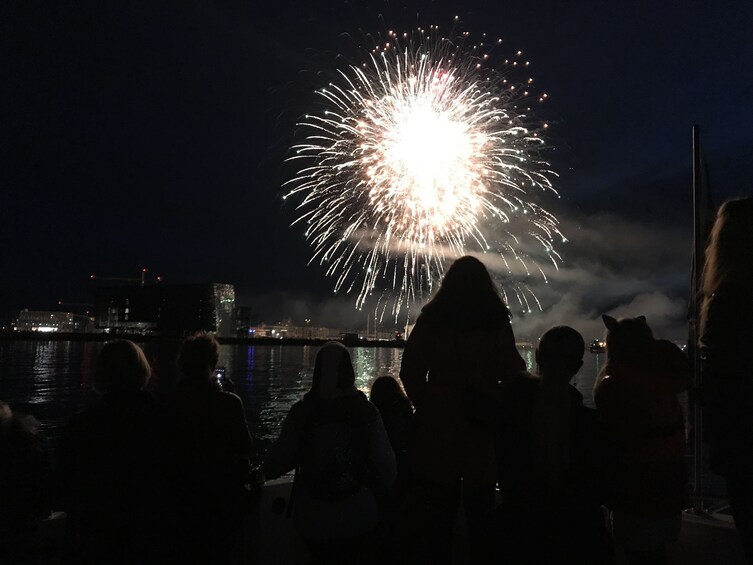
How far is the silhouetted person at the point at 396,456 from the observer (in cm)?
348

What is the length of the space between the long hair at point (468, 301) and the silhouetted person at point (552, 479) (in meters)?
0.65

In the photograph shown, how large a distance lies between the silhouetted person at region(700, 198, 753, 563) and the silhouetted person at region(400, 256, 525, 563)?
88cm

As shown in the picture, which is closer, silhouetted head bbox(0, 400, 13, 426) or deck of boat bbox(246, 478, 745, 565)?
silhouetted head bbox(0, 400, 13, 426)

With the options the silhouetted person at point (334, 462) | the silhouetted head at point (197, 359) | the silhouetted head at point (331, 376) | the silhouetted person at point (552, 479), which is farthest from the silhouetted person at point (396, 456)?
the silhouetted head at point (197, 359)

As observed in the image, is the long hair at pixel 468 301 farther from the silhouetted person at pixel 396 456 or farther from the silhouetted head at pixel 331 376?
the silhouetted person at pixel 396 456

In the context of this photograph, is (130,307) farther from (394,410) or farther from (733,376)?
(733,376)

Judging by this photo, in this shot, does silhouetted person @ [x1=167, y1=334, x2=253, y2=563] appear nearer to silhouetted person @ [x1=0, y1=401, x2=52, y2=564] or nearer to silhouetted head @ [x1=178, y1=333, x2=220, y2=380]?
silhouetted head @ [x1=178, y1=333, x2=220, y2=380]

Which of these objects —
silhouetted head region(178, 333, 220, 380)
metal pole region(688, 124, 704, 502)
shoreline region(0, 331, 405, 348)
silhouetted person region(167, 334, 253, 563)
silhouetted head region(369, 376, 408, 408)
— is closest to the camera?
silhouetted person region(167, 334, 253, 563)

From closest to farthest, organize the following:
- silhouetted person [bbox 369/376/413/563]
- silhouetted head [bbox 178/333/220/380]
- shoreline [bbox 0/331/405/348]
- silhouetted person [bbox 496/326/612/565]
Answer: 1. silhouetted person [bbox 496/326/612/565]
2. silhouetted head [bbox 178/333/220/380]
3. silhouetted person [bbox 369/376/413/563]
4. shoreline [bbox 0/331/405/348]

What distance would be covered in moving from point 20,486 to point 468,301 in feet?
7.97

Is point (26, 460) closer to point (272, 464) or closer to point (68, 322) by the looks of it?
point (272, 464)

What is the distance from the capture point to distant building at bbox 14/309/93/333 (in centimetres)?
17250

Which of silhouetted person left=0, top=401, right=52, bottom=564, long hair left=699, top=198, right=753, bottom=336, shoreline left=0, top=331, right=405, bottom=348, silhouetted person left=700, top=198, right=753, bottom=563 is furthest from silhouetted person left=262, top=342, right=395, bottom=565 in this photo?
shoreline left=0, top=331, right=405, bottom=348

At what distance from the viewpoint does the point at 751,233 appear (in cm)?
251
